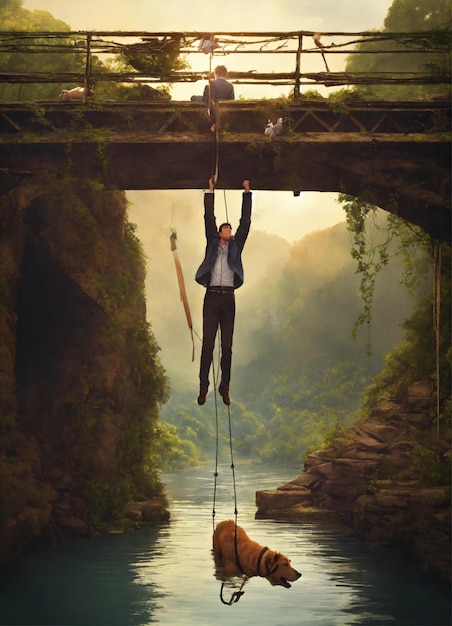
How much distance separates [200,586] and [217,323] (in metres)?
8.08

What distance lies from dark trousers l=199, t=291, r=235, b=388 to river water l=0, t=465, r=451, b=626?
5536 mm

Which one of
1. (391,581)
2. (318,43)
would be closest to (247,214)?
(318,43)

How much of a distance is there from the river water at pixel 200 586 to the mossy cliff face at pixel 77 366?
50.8 inches

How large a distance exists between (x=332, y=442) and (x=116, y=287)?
6671mm

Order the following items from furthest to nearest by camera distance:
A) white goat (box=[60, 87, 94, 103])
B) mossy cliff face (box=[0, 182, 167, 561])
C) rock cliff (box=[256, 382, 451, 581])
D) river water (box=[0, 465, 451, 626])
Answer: mossy cliff face (box=[0, 182, 167, 561]), rock cliff (box=[256, 382, 451, 581]), white goat (box=[60, 87, 94, 103]), river water (box=[0, 465, 451, 626])

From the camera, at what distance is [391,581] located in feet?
59.0

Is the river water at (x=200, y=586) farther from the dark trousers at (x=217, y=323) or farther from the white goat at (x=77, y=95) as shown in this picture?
the white goat at (x=77, y=95)

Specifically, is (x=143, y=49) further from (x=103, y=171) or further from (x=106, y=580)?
(x=106, y=580)

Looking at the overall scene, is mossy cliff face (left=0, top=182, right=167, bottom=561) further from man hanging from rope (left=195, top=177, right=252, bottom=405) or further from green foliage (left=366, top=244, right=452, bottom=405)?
man hanging from rope (left=195, top=177, right=252, bottom=405)

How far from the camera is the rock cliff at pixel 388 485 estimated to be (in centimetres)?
1858

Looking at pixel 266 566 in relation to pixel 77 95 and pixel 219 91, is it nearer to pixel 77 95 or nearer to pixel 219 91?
pixel 219 91

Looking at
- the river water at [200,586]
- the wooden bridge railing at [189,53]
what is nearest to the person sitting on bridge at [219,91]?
the wooden bridge railing at [189,53]

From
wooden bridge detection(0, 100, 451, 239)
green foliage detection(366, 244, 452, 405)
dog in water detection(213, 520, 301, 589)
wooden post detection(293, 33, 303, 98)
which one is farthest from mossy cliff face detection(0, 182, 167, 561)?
dog in water detection(213, 520, 301, 589)

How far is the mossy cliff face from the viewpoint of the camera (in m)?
21.5
